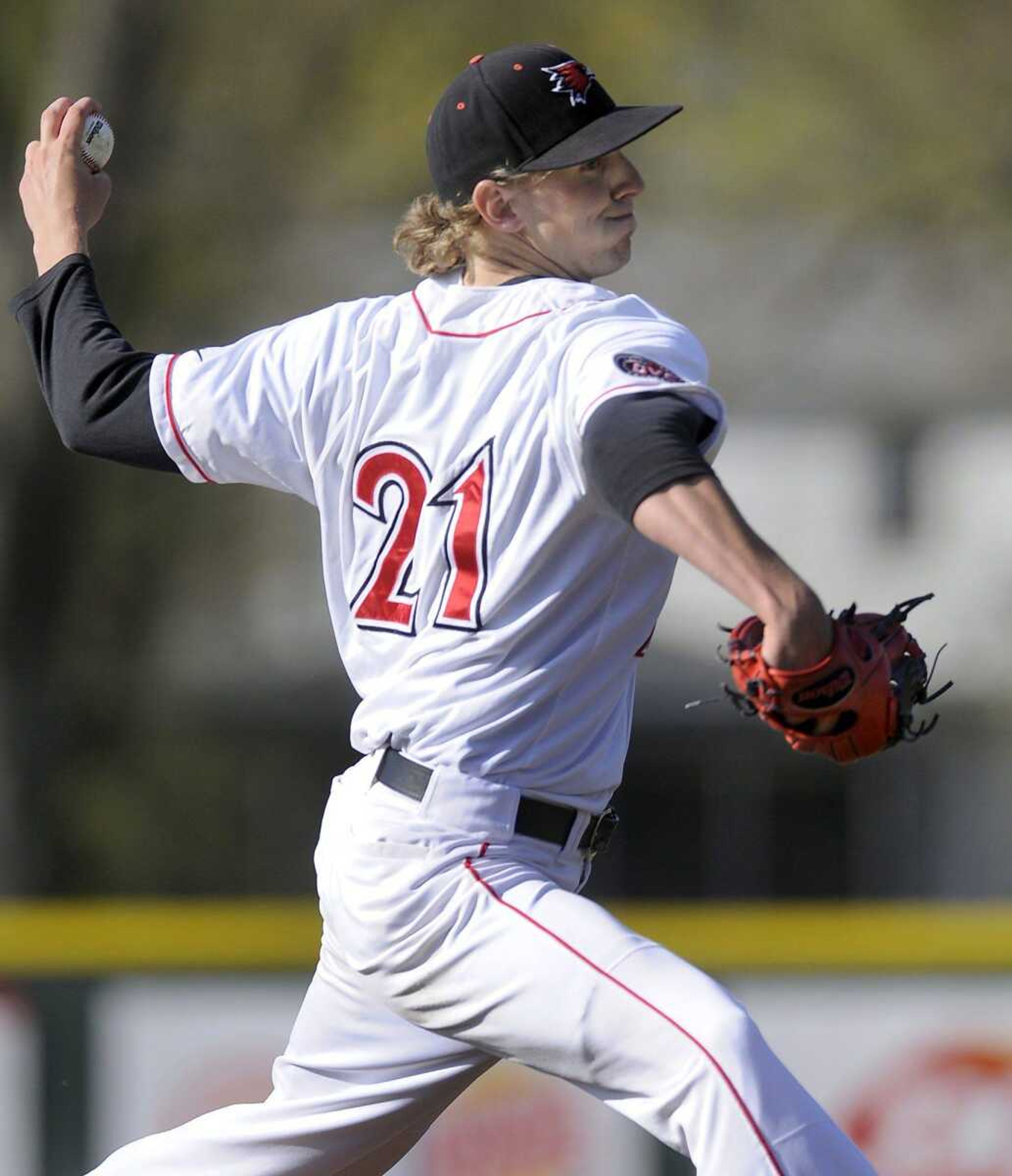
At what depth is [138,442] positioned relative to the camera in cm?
319

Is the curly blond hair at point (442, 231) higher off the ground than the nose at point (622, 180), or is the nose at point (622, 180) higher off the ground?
the nose at point (622, 180)

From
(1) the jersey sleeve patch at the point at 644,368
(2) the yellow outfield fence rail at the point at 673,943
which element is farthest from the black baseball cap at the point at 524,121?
(2) the yellow outfield fence rail at the point at 673,943

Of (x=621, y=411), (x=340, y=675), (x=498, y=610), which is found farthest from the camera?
(x=340, y=675)

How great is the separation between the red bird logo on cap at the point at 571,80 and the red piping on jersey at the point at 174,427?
27.1 inches

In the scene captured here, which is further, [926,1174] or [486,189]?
[926,1174]

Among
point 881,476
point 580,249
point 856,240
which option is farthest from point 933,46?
point 580,249

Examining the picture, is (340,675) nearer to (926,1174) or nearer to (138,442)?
(926,1174)

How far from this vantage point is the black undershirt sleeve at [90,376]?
3191mm

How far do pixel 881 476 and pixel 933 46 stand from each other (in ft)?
21.2

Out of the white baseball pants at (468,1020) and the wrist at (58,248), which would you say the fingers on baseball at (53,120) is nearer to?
the wrist at (58,248)

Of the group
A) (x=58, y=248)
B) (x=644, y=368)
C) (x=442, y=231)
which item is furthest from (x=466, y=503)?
(x=58, y=248)

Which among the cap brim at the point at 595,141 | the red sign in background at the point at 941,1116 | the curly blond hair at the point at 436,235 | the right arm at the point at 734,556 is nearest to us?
the right arm at the point at 734,556

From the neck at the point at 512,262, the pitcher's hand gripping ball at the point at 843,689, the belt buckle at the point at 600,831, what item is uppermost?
the neck at the point at 512,262

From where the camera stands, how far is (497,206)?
3.11 meters
